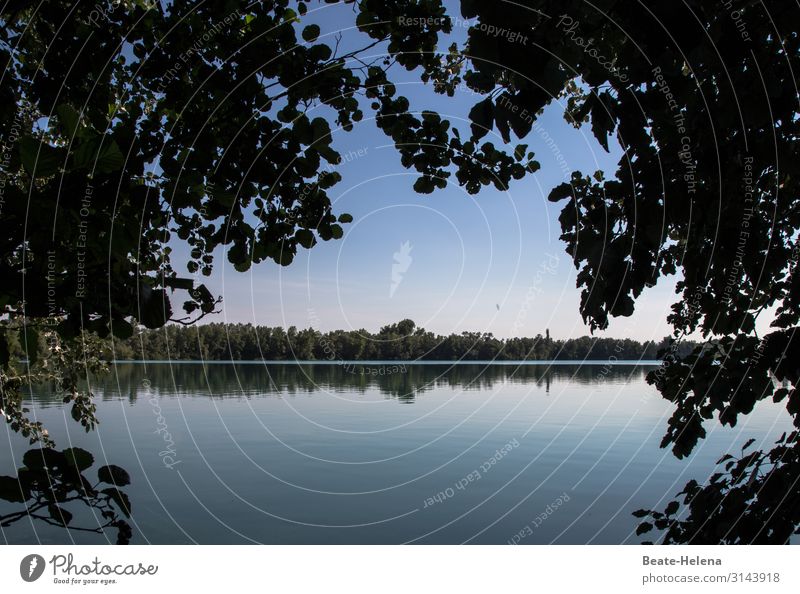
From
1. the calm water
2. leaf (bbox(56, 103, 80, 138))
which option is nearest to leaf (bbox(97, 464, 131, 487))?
leaf (bbox(56, 103, 80, 138))

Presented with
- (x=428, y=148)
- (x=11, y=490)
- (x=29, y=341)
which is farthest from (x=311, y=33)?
(x=11, y=490)

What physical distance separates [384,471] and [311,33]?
15.0 meters

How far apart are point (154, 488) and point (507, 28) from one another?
652 inches

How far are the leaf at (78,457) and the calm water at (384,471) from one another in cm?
540

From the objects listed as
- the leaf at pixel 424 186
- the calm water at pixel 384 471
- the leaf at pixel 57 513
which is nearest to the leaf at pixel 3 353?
the leaf at pixel 57 513

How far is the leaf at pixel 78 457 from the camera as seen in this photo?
2236 mm

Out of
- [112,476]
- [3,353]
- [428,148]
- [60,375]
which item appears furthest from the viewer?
[60,375]

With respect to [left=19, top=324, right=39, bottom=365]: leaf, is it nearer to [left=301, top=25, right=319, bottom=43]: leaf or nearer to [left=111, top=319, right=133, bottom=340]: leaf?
[left=111, top=319, right=133, bottom=340]: leaf

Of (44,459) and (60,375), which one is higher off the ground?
(44,459)

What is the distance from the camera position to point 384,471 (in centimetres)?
1698

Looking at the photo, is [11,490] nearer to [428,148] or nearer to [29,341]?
[29,341]

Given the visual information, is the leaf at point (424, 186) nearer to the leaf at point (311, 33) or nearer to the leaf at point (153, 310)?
the leaf at point (311, 33)

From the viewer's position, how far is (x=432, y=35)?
15.2ft

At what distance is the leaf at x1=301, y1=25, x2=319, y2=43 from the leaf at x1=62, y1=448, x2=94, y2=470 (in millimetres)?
3208
